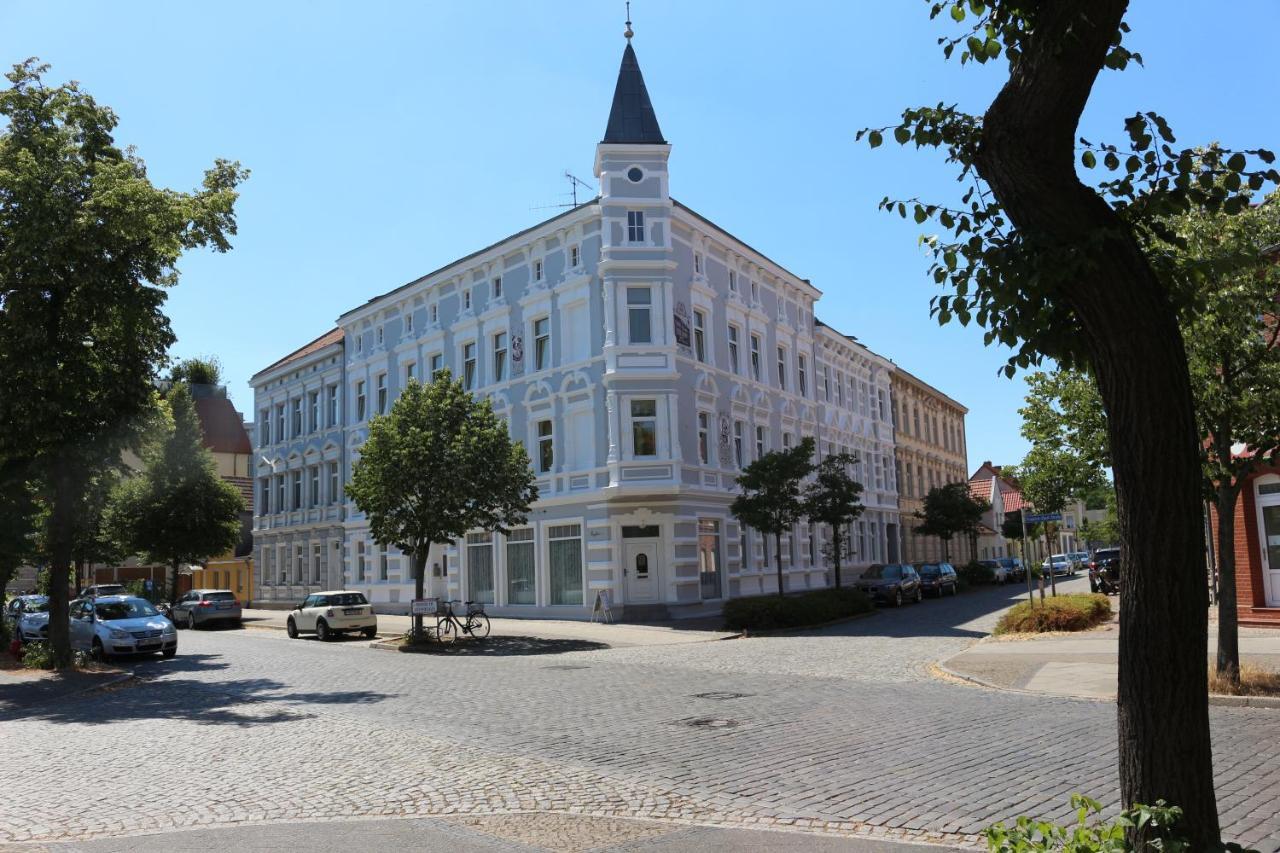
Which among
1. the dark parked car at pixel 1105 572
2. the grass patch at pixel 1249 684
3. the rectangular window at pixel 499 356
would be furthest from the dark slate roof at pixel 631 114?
the grass patch at pixel 1249 684

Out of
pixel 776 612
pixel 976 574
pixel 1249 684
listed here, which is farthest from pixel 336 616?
pixel 976 574

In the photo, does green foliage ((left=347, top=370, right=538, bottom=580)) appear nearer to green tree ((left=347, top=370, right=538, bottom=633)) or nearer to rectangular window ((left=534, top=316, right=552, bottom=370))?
green tree ((left=347, top=370, right=538, bottom=633))

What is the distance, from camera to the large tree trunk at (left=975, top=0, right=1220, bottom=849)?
402cm

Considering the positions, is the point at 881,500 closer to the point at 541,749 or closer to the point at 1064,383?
the point at 1064,383

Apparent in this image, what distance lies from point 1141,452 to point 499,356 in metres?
33.4

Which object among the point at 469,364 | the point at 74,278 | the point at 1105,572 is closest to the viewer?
the point at 74,278

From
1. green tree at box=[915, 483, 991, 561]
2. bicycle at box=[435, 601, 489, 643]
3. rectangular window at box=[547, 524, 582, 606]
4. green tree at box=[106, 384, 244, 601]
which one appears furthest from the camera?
green tree at box=[915, 483, 991, 561]

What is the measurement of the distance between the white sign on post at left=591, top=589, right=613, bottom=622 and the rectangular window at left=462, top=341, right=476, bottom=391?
10.8m

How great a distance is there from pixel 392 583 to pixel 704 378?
16.5m

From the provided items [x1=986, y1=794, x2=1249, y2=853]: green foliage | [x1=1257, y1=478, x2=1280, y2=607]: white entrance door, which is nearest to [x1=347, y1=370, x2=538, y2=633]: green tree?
[x1=1257, y1=478, x2=1280, y2=607]: white entrance door

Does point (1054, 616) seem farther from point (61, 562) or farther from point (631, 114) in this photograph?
point (61, 562)

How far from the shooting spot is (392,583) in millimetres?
40312

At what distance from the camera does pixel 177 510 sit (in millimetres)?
42312

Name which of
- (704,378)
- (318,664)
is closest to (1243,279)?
(318,664)
